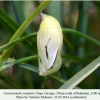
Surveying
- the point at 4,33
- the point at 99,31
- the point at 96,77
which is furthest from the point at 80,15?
the point at 99,31

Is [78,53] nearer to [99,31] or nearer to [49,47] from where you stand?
[49,47]

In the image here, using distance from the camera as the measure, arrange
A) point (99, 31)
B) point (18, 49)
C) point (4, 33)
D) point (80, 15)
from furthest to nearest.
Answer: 1. point (99, 31)
2. point (4, 33)
3. point (18, 49)
4. point (80, 15)

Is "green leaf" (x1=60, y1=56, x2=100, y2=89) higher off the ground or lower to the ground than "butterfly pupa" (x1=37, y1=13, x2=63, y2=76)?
lower

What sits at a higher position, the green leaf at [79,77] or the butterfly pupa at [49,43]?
the butterfly pupa at [49,43]

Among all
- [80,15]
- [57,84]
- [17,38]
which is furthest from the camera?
[57,84]
